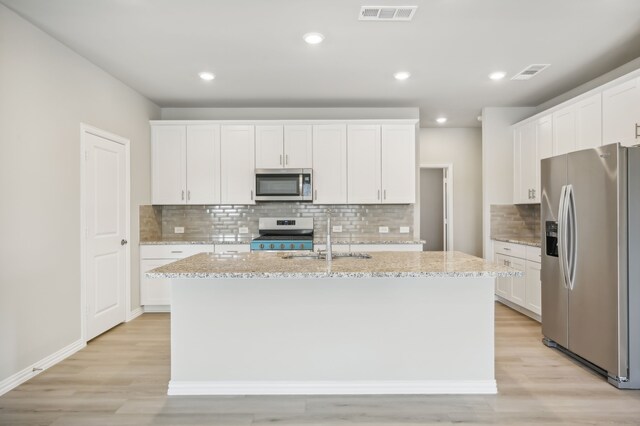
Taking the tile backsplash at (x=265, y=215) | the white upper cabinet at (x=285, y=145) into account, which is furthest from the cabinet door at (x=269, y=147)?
the tile backsplash at (x=265, y=215)

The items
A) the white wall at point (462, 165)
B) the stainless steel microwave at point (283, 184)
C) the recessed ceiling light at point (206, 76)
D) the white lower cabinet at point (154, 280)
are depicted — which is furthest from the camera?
the white wall at point (462, 165)

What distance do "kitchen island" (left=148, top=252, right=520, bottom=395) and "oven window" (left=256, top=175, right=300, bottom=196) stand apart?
7.70 ft

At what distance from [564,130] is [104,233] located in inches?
193

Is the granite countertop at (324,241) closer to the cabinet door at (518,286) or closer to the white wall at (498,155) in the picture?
the cabinet door at (518,286)

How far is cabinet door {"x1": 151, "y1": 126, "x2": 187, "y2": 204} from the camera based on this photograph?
4992 millimetres

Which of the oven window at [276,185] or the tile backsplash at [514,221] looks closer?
the oven window at [276,185]

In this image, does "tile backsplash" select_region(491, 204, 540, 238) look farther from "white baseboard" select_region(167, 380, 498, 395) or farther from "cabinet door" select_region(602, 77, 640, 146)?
"white baseboard" select_region(167, 380, 498, 395)

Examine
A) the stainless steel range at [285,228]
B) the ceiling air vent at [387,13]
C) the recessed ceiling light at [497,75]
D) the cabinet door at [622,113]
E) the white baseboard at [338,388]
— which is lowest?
the white baseboard at [338,388]

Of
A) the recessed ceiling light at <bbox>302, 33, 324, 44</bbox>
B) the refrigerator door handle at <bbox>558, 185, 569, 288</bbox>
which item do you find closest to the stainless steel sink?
the refrigerator door handle at <bbox>558, 185, 569, 288</bbox>

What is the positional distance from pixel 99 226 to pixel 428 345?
3.22 meters

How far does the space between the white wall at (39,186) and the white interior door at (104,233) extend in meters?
0.19

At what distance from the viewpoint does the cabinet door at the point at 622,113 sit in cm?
323

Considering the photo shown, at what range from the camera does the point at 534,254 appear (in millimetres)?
4230

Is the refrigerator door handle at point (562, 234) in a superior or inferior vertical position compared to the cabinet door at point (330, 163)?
inferior
